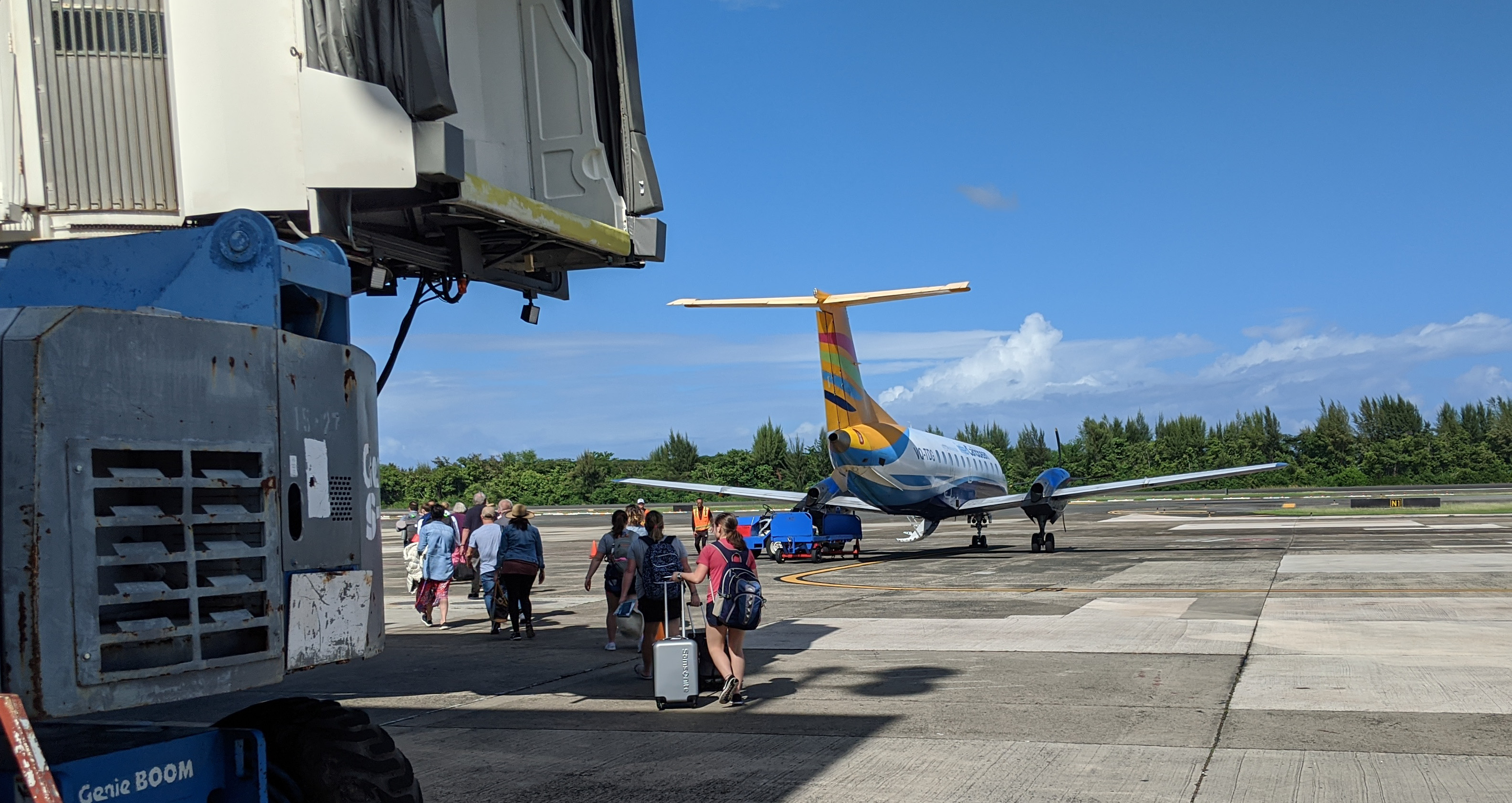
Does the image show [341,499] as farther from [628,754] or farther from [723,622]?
[723,622]

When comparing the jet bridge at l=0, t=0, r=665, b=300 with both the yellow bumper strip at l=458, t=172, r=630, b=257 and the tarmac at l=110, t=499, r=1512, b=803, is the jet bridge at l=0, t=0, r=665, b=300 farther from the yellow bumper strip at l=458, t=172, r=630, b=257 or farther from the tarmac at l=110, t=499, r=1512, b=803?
the tarmac at l=110, t=499, r=1512, b=803

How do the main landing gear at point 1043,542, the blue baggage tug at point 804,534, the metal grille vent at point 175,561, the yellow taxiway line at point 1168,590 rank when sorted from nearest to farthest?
the metal grille vent at point 175,561 < the yellow taxiway line at point 1168,590 < the blue baggage tug at point 804,534 < the main landing gear at point 1043,542

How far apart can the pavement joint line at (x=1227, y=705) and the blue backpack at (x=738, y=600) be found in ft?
12.0

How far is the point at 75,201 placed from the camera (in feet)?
16.6

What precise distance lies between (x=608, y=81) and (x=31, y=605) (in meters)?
5.70

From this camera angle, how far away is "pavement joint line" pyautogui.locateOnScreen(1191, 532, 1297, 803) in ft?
22.2

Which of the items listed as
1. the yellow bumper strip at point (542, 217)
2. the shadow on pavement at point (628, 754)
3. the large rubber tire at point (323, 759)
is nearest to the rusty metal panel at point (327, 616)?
the large rubber tire at point (323, 759)

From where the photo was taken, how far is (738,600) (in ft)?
32.0

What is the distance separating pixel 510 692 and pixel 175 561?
7632 millimetres

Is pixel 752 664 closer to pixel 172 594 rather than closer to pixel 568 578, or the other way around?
pixel 172 594

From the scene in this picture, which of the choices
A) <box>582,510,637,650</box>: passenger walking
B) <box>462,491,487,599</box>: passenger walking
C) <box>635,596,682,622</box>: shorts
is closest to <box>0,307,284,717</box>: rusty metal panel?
<box>635,596,682,622</box>: shorts

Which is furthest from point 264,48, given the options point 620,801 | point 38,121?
point 620,801

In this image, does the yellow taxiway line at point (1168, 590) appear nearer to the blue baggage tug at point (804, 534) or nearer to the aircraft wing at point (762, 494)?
the blue baggage tug at point (804, 534)

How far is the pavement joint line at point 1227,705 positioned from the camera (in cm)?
677
